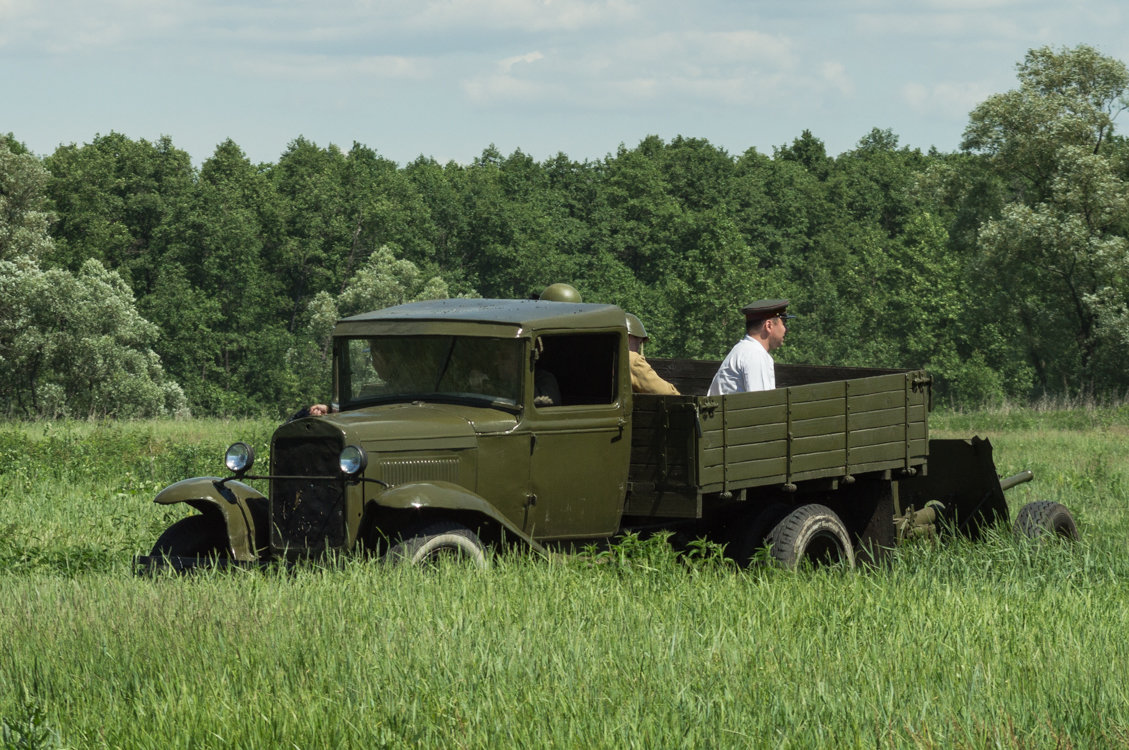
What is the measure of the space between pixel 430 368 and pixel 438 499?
1276 mm

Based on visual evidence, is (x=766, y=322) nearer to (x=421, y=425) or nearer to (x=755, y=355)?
(x=755, y=355)

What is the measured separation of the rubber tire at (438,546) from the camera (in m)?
7.41

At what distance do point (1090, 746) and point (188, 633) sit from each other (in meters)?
3.82

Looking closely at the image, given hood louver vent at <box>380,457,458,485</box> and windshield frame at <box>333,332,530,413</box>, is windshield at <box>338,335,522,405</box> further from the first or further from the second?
hood louver vent at <box>380,457,458,485</box>

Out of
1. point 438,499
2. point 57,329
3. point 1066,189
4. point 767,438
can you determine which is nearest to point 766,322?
point 767,438

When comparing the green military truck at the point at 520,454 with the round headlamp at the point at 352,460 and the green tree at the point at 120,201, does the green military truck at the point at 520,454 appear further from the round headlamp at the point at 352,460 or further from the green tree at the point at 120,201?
the green tree at the point at 120,201

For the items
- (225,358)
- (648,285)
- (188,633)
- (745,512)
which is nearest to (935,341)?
(648,285)

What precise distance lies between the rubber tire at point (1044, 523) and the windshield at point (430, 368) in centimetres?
433

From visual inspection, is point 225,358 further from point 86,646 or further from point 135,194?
point 86,646

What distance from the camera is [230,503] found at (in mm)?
8414

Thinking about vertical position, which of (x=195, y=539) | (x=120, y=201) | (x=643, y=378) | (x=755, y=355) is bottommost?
(x=195, y=539)

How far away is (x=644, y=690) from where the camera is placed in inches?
196

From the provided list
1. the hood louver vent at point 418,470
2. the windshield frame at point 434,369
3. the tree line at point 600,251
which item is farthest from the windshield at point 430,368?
the tree line at point 600,251

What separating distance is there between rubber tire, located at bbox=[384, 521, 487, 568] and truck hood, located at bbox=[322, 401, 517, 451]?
53cm
